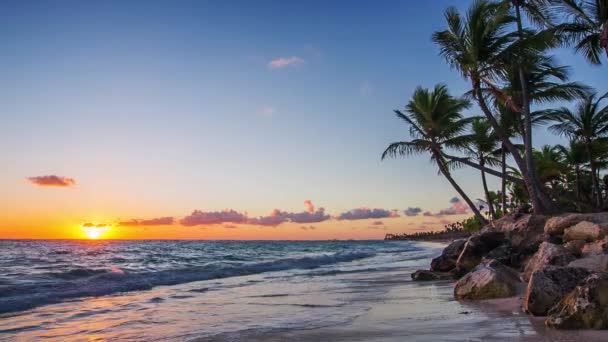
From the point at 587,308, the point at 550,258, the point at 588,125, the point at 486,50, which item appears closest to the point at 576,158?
the point at 588,125

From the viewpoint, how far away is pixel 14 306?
34.9 ft

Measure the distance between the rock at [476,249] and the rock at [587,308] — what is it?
8411 mm

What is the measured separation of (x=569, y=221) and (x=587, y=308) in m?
9.07

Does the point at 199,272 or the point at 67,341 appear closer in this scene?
the point at 67,341

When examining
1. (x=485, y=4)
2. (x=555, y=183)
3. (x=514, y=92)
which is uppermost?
(x=485, y=4)

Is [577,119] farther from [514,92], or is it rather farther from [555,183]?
[555,183]

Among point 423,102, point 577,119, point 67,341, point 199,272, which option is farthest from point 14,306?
point 577,119

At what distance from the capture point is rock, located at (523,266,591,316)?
21.3 ft

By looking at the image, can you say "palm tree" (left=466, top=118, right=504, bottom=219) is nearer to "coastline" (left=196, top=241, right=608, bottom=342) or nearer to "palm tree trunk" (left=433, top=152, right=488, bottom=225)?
"palm tree trunk" (left=433, top=152, right=488, bottom=225)

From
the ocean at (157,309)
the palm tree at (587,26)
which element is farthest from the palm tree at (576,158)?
the ocean at (157,309)

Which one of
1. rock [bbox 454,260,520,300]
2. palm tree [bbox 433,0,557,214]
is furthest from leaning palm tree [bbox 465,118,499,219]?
rock [bbox 454,260,520,300]

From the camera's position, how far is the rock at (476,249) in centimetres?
1438

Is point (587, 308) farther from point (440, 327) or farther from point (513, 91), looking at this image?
point (513, 91)

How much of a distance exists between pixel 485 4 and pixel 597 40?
424 centimetres
